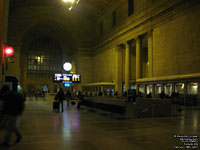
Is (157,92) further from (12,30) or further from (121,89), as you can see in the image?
(12,30)

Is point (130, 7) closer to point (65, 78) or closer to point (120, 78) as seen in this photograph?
point (120, 78)

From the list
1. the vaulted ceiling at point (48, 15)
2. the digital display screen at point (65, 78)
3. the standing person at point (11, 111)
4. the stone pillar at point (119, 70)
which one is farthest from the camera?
the vaulted ceiling at point (48, 15)

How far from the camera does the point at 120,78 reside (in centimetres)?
3791

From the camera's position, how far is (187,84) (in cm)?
2047

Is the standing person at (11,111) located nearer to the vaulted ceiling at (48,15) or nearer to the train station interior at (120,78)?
the train station interior at (120,78)

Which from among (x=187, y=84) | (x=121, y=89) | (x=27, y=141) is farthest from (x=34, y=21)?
(x=27, y=141)

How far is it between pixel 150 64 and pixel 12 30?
32344 millimetres

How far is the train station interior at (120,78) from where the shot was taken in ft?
25.1

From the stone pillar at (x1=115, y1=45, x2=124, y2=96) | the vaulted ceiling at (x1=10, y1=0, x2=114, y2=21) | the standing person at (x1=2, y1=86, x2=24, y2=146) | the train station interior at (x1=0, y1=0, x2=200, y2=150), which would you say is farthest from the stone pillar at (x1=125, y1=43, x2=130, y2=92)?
the standing person at (x1=2, y1=86, x2=24, y2=146)

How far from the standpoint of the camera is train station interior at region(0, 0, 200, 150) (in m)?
7.66

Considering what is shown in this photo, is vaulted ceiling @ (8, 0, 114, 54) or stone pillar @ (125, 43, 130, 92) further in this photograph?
vaulted ceiling @ (8, 0, 114, 54)

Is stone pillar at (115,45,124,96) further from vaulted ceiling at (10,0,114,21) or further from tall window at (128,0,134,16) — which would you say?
vaulted ceiling at (10,0,114,21)

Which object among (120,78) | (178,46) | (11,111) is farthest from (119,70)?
(11,111)

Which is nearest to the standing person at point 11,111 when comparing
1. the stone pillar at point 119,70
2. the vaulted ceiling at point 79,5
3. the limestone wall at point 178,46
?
the limestone wall at point 178,46
